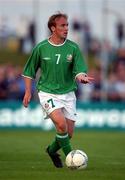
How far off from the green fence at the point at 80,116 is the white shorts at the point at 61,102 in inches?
604

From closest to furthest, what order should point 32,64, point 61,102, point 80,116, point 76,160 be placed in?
point 76,160
point 61,102
point 32,64
point 80,116

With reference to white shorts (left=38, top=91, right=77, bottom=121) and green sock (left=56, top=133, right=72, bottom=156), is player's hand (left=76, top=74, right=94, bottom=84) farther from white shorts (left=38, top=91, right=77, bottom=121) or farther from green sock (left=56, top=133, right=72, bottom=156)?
green sock (left=56, top=133, right=72, bottom=156)

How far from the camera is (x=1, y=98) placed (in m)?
31.9

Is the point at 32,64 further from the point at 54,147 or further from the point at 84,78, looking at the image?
the point at 54,147

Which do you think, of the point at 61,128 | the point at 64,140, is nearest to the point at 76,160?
the point at 64,140

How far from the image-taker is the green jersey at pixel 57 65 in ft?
51.0

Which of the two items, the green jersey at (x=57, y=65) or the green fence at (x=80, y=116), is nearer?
the green jersey at (x=57, y=65)

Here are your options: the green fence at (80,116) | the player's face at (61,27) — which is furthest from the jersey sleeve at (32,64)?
the green fence at (80,116)

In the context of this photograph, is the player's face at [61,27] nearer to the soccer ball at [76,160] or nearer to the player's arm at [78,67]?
the player's arm at [78,67]

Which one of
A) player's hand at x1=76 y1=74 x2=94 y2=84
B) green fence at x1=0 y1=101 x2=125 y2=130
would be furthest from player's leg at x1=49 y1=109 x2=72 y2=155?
green fence at x1=0 y1=101 x2=125 y2=130

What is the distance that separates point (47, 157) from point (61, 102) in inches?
131

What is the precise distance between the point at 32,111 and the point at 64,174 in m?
17.0

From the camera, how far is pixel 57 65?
15531 mm

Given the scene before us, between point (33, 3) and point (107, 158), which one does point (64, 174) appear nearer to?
point (107, 158)
